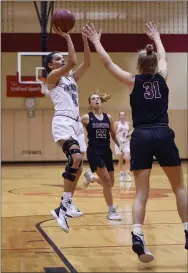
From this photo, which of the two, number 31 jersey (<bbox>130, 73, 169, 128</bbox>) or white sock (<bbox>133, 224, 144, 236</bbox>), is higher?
number 31 jersey (<bbox>130, 73, 169, 128</bbox>)

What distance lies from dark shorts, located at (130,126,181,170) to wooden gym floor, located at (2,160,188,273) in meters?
1.13

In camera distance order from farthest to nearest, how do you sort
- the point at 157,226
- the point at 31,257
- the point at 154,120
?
the point at 157,226
the point at 31,257
the point at 154,120

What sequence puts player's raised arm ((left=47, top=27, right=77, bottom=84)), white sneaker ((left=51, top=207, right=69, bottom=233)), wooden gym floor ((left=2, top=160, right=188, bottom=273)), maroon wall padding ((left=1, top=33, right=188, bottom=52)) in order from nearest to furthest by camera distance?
wooden gym floor ((left=2, top=160, right=188, bottom=273)) < player's raised arm ((left=47, top=27, right=77, bottom=84)) < white sneaker ((left=51, top=207, right=69, bottom=233)) < maroon wall padding ((left=1, top=33, right=188, bottom=52))

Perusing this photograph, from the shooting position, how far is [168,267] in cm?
582

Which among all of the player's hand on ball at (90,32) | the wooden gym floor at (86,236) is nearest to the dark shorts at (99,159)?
the wooden gym floor at (86,236)

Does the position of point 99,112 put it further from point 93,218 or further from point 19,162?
point 19,162

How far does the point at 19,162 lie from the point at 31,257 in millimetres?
16047

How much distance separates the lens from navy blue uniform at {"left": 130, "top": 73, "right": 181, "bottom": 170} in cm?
526

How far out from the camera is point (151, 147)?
5.27 m

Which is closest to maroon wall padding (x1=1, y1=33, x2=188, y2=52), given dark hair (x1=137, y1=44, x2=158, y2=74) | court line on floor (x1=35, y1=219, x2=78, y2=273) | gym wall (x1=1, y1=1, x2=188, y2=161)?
gym wall (x1=1, y1=1, x2=188, y2=161)

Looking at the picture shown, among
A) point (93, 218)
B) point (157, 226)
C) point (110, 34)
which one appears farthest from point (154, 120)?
point (110, 34)

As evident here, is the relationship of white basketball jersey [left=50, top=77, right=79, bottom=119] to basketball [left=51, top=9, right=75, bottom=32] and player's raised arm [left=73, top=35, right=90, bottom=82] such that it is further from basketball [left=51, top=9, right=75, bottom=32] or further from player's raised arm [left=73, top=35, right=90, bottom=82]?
basketball [left=51, top=9, right=75, bottom=32]

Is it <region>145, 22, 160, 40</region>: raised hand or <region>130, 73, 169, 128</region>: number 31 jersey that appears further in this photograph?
<region>145, 22, 160, 40</region>: raised hand

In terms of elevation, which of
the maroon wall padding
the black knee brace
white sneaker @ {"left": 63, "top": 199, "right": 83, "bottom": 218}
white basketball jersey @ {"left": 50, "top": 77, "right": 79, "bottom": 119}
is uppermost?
the maroon wall padding
